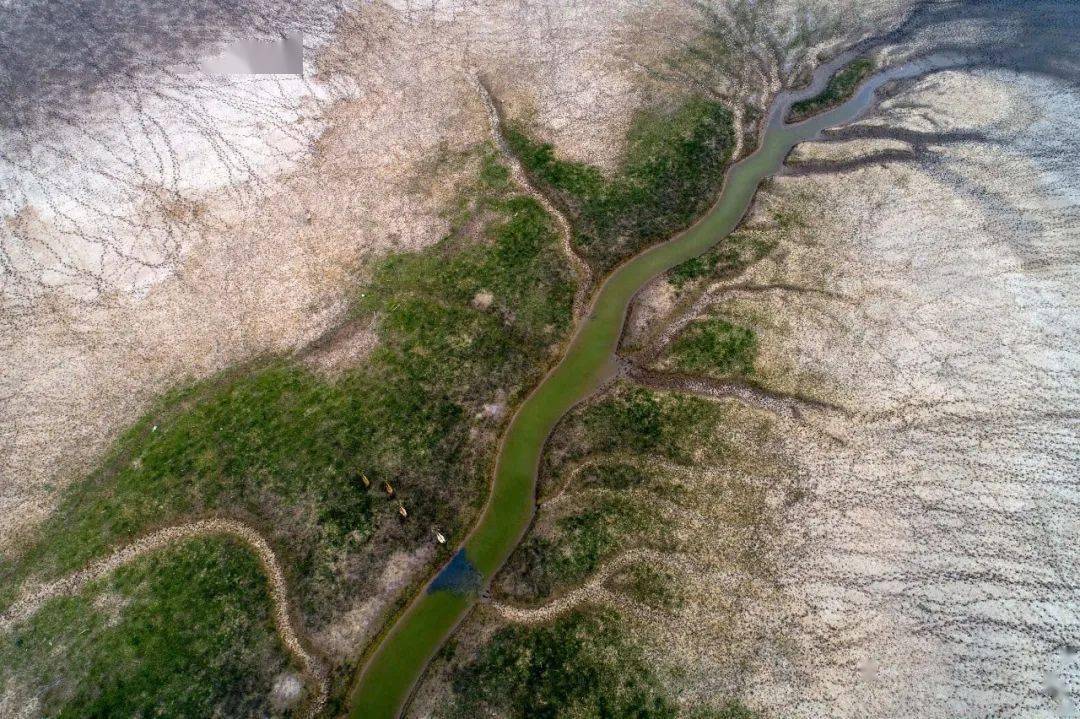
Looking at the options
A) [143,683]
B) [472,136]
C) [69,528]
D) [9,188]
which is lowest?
[143,683]

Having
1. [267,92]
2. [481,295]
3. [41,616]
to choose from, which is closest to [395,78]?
[267,92]

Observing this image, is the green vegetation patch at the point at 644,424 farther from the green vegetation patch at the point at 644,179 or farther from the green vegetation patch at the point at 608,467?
the green vegetation patch at the point at 644,179

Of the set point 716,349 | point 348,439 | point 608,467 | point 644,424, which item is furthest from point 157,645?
point 716,349

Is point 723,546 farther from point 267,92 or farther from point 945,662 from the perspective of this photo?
point 267,92

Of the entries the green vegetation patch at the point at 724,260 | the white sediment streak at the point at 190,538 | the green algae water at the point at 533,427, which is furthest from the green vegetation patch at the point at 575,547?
the green vegetation patch at the point at 724,260

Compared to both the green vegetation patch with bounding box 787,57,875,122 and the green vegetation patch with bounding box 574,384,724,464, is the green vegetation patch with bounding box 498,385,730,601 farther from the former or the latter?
the green vegetation patch with bounding box 787,57,875,122

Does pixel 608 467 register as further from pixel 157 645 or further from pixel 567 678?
pixel 157 645

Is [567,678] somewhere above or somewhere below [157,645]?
below
